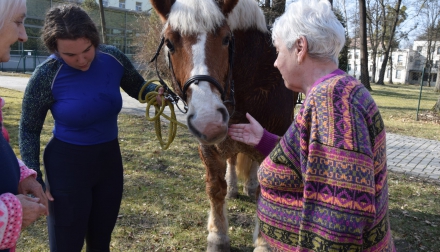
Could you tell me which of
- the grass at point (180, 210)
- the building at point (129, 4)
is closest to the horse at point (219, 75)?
the grass at point (180, 210)

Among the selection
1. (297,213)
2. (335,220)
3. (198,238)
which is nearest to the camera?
(335,220)

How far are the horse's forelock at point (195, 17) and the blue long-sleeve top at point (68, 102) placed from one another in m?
0.53

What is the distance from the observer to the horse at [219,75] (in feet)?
5.90

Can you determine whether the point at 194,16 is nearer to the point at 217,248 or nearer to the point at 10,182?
the point at 10,182

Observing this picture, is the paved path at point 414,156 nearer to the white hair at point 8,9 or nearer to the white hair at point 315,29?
the white hair at point 315,29

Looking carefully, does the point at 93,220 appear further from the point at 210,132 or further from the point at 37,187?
the point at 210,132

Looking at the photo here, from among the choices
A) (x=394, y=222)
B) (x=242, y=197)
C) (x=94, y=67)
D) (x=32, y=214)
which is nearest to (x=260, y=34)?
(x=94, y=67)

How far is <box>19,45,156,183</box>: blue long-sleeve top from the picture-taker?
198cm

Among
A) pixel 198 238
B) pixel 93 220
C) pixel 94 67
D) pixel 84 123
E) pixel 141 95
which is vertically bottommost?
pixel 198 238

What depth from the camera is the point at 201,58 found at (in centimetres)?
198

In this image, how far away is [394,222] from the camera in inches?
149

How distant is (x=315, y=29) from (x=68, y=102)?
146 centimetres

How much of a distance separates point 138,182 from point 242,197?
147 centimetres

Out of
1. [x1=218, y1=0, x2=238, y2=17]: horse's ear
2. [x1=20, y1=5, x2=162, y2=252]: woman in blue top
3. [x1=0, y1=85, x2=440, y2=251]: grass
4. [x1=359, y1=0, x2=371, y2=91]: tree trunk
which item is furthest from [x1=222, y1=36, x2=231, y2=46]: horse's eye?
[x1=359, y1=0, x2=371, y2=91]: tree trunk
